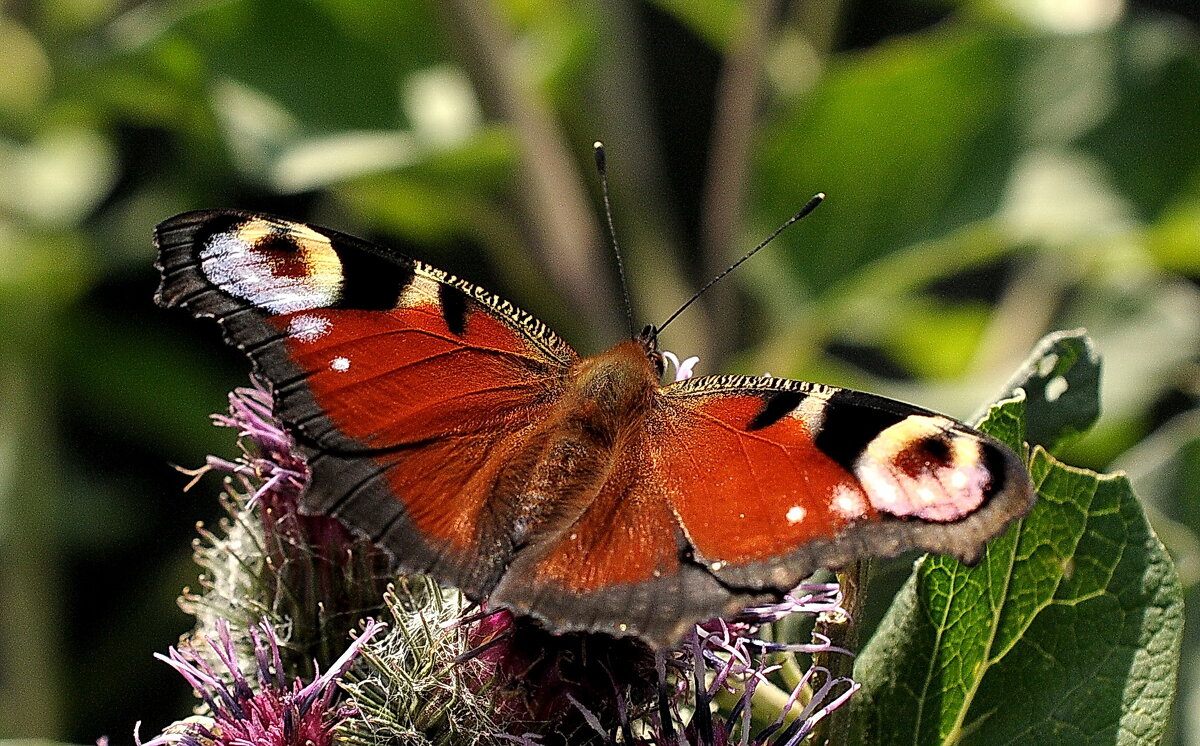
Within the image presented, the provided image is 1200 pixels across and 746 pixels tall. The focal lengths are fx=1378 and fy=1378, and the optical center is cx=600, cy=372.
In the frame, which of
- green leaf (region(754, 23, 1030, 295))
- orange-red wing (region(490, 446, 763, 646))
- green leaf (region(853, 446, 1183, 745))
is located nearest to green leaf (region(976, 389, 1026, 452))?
green leaf (region(853, 446, 1183, 745))

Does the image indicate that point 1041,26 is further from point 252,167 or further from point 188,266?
point 188,266

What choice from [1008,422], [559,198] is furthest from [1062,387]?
[559,198]

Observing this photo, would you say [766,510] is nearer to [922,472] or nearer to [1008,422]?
[922,472]

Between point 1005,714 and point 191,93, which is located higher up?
point 191,93

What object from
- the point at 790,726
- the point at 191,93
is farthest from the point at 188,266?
the point at 191,93

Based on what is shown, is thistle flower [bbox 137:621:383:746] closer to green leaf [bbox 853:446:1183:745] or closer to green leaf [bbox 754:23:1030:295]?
green leaf [bbox 853:446:1183:745]
